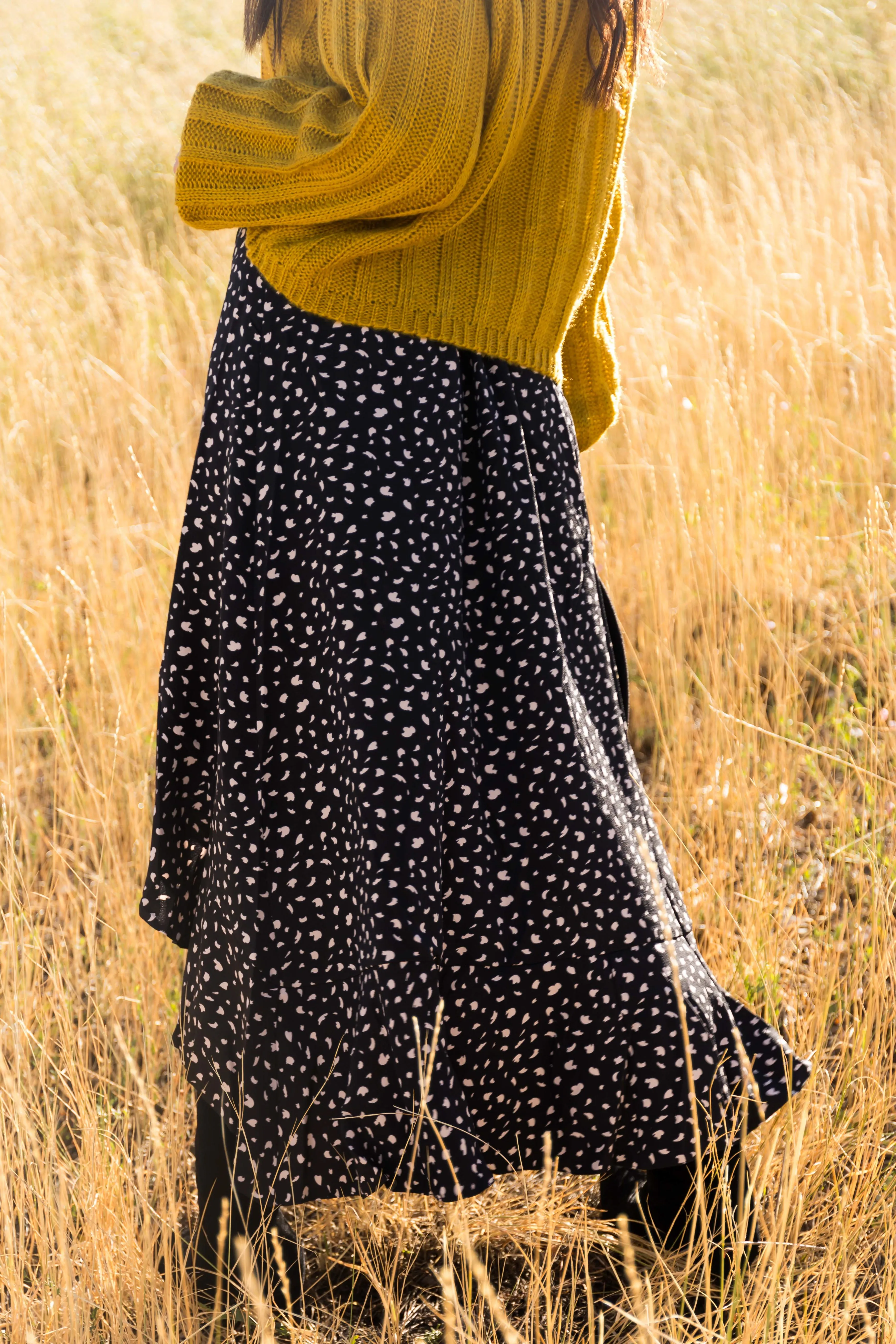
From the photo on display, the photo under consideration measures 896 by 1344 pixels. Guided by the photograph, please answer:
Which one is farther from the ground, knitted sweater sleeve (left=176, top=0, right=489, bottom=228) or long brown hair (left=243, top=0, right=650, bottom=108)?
long brown hair (left=243, top=0, right=650, bottom=108)

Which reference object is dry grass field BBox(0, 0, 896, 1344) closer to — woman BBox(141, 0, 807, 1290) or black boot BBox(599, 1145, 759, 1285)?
black boot BBox(599, 1145, 759, 1285)

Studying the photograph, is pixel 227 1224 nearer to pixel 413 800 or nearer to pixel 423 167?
pixel 413 800

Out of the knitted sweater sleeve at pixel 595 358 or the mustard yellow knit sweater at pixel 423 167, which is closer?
the mustard yellow knit sweater at pixel 423 167

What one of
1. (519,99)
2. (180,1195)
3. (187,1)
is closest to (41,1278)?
(180,1195)

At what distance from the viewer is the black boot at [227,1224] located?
1248 millimetres

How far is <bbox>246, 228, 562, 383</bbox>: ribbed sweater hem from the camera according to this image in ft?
3.66

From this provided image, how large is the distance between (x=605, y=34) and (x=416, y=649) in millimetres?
607

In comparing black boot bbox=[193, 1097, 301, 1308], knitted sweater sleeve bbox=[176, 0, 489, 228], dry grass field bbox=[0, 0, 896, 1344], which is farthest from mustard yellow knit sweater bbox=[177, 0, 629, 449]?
black boot bbox=[193, 1097, 301, 1308]

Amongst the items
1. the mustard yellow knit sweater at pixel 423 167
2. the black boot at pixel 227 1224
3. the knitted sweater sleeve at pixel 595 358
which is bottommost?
the black boot at pixel 227 1224

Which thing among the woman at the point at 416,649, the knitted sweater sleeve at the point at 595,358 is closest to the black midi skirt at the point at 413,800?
the woman at the point at 416,649

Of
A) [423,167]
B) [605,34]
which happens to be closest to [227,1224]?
[423,167]

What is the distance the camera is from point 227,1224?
123 centimetres

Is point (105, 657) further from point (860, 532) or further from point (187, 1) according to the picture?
point (187, 1)

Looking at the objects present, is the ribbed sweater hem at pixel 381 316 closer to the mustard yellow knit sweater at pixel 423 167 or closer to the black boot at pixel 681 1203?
the mustard yellow knit sweater at pixel 423 167
